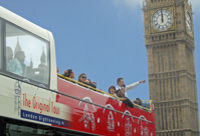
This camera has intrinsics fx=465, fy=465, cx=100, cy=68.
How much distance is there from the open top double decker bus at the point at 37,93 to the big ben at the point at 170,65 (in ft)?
221

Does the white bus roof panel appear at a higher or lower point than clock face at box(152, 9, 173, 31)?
lower

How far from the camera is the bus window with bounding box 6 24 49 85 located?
7169mm

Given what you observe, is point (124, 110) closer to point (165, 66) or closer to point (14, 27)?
point (14, 27)

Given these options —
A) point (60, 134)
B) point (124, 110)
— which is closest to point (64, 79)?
point (60, 134)

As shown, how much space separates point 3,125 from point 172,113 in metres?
71.7

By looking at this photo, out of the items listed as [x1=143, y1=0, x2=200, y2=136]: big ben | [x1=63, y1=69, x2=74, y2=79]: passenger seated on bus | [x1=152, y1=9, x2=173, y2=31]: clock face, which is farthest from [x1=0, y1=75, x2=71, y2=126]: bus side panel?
[x1=152, y1=9, x2=173, y2=31]: clock face

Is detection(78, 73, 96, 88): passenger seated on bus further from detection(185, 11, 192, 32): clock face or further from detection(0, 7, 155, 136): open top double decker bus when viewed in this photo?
detection(185, 11, 192, 32): clock face

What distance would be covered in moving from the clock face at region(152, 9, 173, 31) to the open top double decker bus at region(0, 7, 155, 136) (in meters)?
68.2

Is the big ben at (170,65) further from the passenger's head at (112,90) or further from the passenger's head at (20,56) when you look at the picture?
the passenger's head at (20,56)

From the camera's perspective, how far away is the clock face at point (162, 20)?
76.5 meters

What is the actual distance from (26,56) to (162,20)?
230 feet

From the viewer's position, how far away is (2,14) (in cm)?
710

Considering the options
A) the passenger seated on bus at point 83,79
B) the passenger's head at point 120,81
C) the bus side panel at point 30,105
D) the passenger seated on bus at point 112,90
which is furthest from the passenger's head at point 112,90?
the bus side panel at point 30,105

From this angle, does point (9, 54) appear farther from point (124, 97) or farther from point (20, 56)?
point (124, 97)
